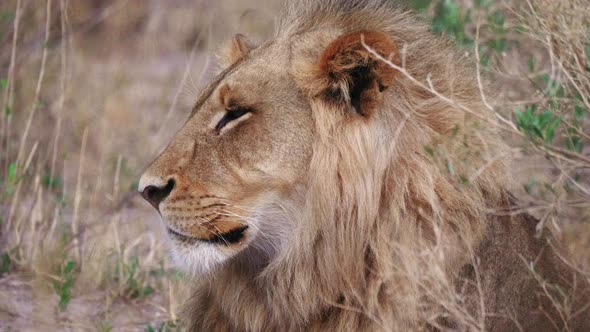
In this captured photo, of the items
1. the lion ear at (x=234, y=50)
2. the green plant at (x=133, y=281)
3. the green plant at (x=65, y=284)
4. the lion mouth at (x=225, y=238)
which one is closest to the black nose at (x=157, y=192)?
the lion mouth at (x=225, y=238)

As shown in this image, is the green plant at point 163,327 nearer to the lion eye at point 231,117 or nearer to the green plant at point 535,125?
the lion eye at point 231,117

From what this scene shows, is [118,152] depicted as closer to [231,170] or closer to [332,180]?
[231,170]

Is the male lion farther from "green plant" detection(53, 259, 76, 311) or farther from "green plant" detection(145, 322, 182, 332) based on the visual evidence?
"green plant" detection(53, 259, 76, 311)

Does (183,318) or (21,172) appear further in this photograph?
(21,172)

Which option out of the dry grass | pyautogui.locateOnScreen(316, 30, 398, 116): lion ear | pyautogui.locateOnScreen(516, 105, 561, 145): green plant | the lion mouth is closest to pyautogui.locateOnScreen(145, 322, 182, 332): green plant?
the dry grass

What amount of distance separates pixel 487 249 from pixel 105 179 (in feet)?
14.9

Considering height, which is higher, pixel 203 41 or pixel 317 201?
pixel 317 201

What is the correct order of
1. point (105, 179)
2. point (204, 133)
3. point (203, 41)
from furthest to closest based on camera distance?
point (203, 41) → point (105, 179) → point (204, 133)

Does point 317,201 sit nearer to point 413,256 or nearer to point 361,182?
point 361,182

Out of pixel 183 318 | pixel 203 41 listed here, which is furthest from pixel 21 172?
pixel 203 41

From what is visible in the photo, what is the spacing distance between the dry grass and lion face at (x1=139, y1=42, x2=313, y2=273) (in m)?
0.76

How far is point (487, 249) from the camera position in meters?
3.67

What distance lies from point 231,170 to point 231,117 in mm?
214

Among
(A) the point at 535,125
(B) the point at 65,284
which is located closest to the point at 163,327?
(B) the point at 65,284
